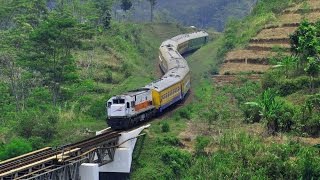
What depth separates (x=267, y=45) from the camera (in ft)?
195

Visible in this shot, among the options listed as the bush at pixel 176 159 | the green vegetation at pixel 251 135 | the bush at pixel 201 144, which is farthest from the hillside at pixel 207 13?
the bush at pixel 176 159

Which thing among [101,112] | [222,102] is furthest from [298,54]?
[101,112]

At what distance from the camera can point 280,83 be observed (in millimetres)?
45156

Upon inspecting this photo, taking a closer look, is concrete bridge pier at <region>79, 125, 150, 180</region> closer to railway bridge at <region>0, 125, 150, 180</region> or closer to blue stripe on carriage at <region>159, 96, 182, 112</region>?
railway bridge at <region>0, 125, 150, 180</region>

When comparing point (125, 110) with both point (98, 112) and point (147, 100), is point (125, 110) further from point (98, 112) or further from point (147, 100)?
point (98, 112)

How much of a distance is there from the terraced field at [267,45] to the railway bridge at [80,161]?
22.1 meters

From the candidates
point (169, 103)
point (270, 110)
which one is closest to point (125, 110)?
point (169, 103)

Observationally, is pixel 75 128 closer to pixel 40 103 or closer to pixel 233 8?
pixel 40 103

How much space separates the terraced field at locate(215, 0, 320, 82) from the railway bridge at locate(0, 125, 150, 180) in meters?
22.1

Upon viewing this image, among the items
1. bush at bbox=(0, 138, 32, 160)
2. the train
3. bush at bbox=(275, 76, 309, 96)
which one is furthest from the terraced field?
bush at bbox=(0, 138, 32, 160)

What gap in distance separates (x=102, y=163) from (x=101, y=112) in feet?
35.4

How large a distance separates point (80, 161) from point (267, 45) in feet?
111

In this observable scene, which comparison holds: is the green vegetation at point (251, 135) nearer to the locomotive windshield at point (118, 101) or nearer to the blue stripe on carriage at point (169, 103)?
the blue stripe on carriage at point (169, 103)

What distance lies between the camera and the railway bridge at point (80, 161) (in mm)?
27156
